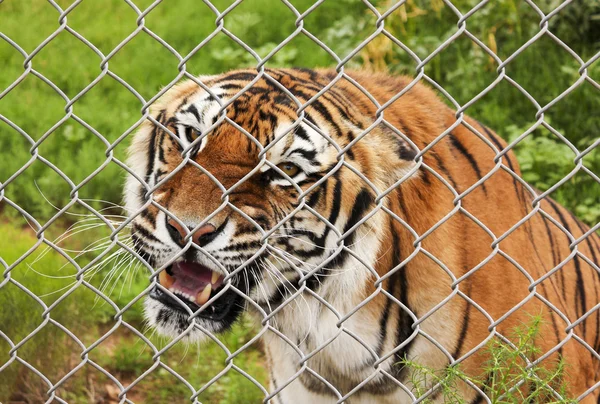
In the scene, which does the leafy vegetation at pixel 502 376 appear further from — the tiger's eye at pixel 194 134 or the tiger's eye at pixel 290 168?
the tiger's eye at pixel 194 134

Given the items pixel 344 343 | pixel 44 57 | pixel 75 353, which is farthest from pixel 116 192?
pixel 344 343

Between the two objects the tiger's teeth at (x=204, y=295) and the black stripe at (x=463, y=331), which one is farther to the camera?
the black stripe at (x=463, y=331)

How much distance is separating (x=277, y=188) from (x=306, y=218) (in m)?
0.15

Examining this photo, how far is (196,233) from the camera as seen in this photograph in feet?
7.41

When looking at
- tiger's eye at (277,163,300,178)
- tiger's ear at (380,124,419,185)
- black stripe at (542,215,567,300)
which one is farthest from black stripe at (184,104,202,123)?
black stripe at (542,215,567,300)

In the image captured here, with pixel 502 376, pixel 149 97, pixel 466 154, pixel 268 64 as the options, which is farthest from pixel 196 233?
pixel 268 64

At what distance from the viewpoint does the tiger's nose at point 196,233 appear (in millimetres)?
2258

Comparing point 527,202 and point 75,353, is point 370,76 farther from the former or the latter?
point 75,353

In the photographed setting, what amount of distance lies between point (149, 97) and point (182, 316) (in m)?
3.10

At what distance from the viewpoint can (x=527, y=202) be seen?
2.98m

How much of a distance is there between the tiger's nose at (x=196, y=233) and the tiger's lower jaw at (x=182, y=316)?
23 centimetres

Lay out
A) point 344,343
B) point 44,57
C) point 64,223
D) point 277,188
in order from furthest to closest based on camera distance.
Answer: point 44,57 < point 64,223 < point 344,343 < point 277,188

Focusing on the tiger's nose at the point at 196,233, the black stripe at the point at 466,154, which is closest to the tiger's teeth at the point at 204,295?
the tiger's nose at the point at 196,233

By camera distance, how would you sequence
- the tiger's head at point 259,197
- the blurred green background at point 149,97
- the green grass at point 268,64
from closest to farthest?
the tiger's head at point 259,197 < the blurred green background at point 149,97 < the green grass at point 268,64
